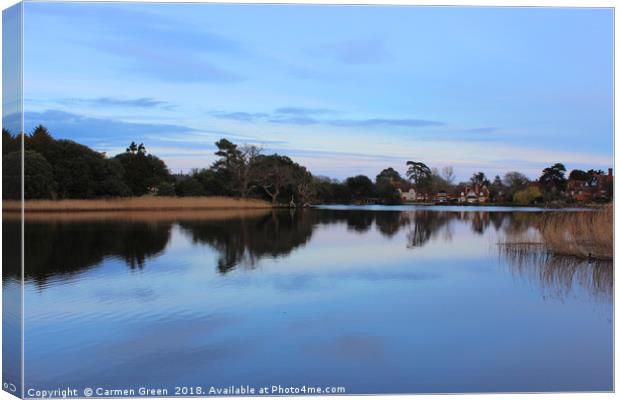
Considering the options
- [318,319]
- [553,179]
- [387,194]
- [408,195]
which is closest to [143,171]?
[387,194]

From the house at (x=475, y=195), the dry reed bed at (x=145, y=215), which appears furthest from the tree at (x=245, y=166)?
the house at (x=475, y=195)

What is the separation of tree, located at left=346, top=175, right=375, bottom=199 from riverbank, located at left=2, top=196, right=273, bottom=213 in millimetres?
6258

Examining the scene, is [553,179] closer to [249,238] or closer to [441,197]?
[441,197]

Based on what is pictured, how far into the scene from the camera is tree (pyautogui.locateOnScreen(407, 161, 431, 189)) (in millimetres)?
6855

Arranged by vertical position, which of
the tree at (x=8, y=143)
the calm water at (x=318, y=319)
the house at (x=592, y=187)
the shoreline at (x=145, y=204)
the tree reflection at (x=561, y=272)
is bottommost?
the calm water at (x=318, y=319)

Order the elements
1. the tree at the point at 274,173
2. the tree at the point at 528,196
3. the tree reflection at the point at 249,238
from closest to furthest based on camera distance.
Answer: the tree at the point at 528,196 < the tree reflection at the point at 249,238 < the tree at the point at 274,173

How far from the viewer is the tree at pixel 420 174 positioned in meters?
6.86

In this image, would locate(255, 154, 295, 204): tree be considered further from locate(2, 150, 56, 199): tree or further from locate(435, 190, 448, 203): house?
locate(435, 190, 448, 203): house

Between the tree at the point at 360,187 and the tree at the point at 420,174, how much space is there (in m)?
3.84

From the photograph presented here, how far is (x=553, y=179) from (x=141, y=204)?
1518cm

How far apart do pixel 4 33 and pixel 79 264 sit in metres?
4.92

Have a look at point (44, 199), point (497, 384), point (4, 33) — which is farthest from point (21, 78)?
point (44, 199)

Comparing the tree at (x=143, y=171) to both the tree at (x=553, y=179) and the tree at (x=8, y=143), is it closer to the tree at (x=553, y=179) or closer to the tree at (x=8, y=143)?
the tree at (x=553, y=179)

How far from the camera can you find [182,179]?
1981cm
